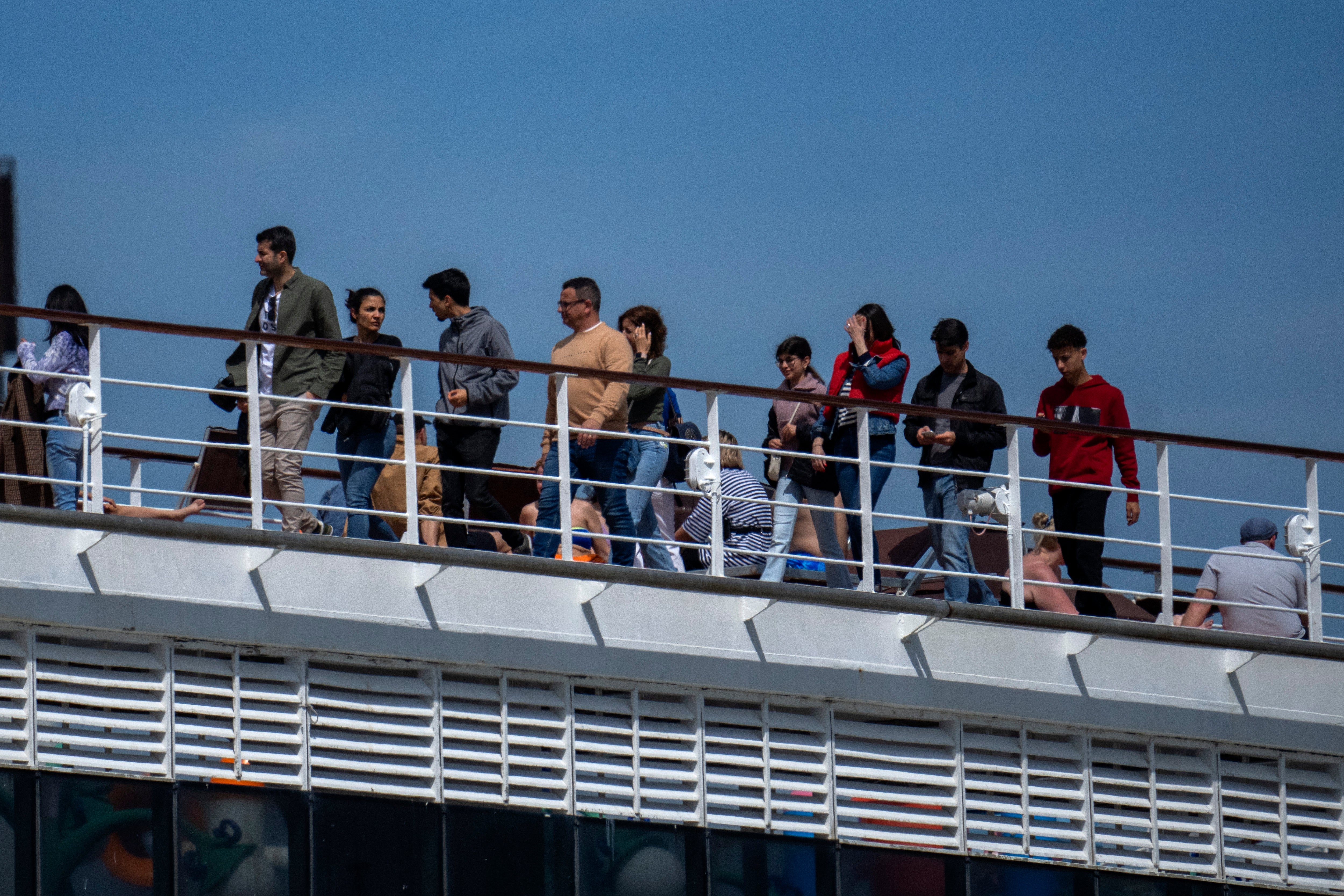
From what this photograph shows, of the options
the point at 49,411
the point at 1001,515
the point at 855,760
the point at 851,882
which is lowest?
the point at 851,882

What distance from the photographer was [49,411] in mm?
9570

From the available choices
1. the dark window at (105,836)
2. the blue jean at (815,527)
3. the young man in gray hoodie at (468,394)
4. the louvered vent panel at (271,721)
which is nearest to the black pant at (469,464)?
the young man in gray hoodie at (468,394)

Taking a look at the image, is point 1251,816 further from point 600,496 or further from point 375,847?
point 375,847

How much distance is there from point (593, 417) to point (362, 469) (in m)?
1.37

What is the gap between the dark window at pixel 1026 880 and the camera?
31.8 ft

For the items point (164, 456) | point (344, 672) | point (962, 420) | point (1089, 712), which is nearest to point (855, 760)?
point (1089, 712)

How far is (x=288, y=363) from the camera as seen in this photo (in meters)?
9.57

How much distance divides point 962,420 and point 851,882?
9.16ft

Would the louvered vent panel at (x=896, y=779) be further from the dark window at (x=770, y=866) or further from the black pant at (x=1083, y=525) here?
the black pant at (x=1083, y=525)

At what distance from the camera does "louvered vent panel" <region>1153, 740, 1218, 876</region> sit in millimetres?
10070

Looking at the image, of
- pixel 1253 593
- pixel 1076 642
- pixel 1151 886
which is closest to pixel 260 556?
pixel 1076 642

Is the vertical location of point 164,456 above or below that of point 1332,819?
above

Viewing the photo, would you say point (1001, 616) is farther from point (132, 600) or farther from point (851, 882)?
point (132, 600)

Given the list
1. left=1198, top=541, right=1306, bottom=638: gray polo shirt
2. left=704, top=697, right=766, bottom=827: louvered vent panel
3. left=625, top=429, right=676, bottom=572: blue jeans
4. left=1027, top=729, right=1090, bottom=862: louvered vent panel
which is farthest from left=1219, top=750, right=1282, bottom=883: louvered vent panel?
left=625, top=429, right=676, bottom=572: blue jeans
